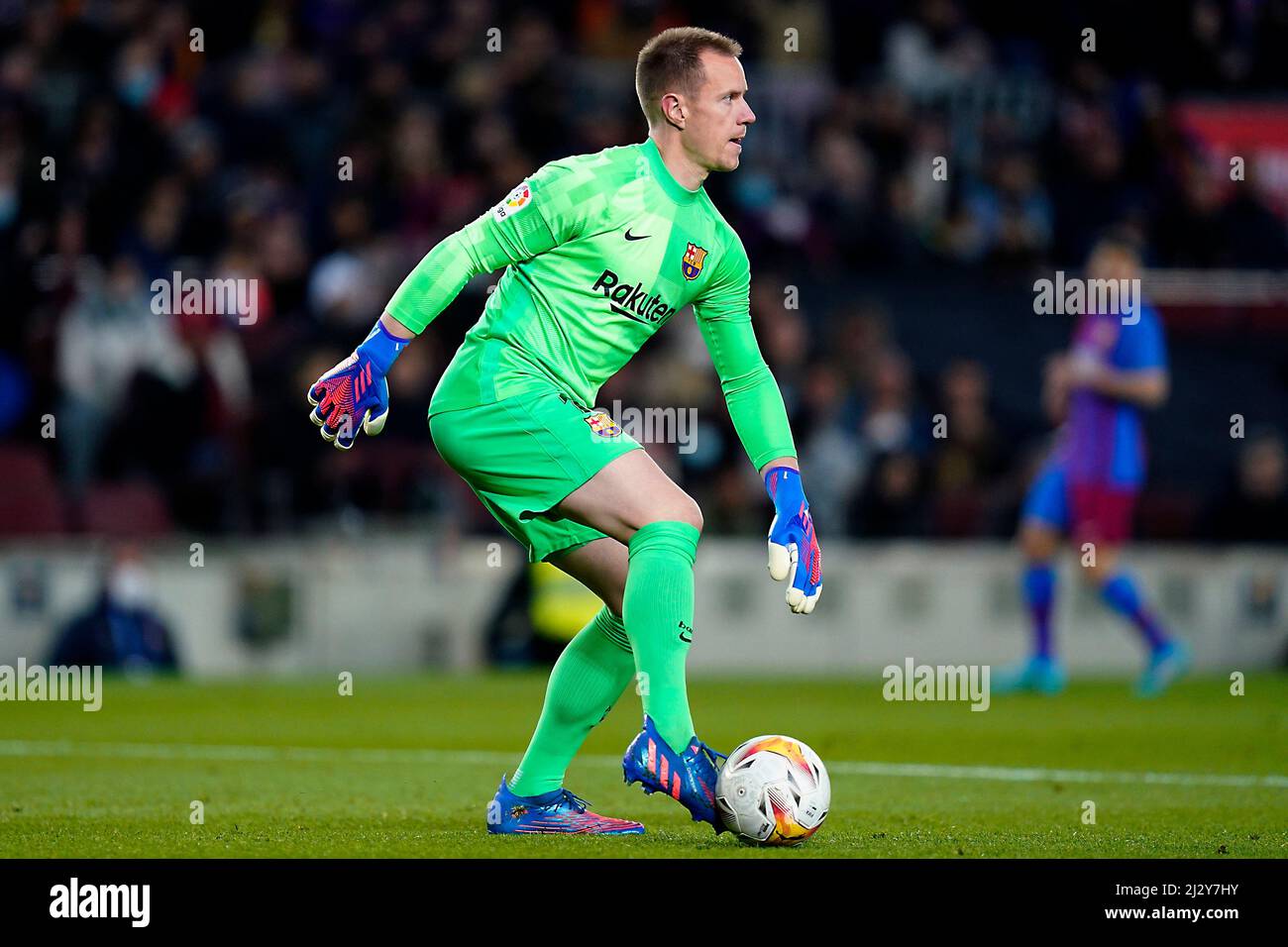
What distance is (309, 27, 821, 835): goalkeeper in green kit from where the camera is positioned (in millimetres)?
5473

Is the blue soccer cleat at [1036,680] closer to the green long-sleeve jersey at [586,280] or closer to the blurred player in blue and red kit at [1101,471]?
the blurred player in blue and red kit at [1101,471]

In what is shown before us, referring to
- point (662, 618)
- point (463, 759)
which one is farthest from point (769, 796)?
point (463, 759)

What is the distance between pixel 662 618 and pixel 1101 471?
25.4 ft

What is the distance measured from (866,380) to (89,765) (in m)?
8.91

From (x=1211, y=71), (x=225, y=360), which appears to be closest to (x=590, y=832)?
(x=225, y=360)

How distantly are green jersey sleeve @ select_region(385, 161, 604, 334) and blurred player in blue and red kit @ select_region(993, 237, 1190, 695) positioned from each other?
7364 millimetres

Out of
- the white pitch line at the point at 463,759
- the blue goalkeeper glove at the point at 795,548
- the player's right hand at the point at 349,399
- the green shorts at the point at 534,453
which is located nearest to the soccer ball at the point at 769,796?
the blue goalkeeper glove at the point at 795,548

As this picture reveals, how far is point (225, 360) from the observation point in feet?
48.8

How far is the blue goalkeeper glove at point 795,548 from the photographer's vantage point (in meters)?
5.54

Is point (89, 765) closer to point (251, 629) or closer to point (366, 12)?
point (251, 629)

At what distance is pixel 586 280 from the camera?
19.0 ft

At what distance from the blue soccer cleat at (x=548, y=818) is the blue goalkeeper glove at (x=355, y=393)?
122cm

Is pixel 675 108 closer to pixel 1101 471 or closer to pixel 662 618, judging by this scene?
pixel 662 618

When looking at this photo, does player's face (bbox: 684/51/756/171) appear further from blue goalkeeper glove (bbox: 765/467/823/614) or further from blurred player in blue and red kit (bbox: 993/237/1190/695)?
blurred player in blue and red kit (bbox: 993/237/1190/695)
